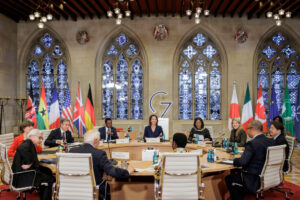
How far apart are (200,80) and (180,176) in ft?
22.3

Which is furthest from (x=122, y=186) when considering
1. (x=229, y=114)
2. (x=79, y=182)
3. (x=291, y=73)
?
(x=291, y=73)

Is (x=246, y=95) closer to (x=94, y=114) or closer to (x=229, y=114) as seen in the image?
(x=229, y=114)

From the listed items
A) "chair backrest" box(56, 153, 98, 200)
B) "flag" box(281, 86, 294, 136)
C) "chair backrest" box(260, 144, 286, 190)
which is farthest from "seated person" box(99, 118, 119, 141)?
"flag" box(281, 86, 294, 136)

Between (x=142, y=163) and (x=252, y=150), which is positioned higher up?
(x=252, y=150)

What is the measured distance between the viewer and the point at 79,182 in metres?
2.74

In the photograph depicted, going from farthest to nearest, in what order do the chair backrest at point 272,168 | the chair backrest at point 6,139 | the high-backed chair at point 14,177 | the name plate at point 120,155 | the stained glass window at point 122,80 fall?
the stained glass window at point 122,80 → the chair backrest at point 6,139 → the name plate at point 120,155 → the high-backed chair at point 14,177 → the chair backrest at point 272,168

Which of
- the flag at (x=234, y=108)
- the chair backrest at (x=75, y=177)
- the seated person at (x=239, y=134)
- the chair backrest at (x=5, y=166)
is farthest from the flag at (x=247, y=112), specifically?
the chair backrest at (x=5, y=166)

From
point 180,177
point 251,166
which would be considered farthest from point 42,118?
point 251,166

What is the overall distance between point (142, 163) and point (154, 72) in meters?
5.45

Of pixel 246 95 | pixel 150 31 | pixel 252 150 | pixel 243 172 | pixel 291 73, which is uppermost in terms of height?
pixel 150 31

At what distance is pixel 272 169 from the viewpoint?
3.29m

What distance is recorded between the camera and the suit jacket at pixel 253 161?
3.22 meters

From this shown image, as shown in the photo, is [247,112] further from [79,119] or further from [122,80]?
[79,119]

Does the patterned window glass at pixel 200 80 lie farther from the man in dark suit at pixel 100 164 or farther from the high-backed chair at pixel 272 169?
the man in dark suit at pixel 100 164
